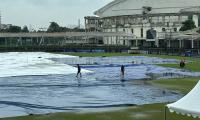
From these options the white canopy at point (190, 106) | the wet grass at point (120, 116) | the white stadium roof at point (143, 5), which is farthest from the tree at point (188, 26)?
the white canopy at point (190, 106)

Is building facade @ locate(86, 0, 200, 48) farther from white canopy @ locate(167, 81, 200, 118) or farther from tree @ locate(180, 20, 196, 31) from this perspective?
white canopy @ locate(167, 81, 200, 118)

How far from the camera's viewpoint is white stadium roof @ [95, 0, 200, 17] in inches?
6713

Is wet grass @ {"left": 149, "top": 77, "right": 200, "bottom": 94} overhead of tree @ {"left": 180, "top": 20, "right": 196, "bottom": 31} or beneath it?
beneath

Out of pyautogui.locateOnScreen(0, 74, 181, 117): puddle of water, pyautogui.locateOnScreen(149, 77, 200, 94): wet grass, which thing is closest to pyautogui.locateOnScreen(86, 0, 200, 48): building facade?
pyautogui.locateOnScreen(149, 77, 200, 94): wet grass

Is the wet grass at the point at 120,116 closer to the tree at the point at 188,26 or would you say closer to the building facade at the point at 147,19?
the building facade at the point at 147,19

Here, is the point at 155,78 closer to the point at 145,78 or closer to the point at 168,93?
the point at 145,78

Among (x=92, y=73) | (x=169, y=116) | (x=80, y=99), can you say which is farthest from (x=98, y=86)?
(x=169, y=116)

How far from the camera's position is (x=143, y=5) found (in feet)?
600

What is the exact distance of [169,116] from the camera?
71.2 ft

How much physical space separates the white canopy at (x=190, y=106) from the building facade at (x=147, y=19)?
4401 inches

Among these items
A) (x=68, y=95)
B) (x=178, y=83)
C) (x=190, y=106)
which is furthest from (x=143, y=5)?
(x=190, y=106)

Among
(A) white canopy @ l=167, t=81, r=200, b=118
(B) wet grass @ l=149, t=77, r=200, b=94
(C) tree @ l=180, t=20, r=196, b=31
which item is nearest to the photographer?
(A) white canopy @ l=167, t=81, r=200, b=118

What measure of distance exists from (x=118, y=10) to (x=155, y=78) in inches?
5862

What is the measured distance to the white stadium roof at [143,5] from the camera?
170500 millimetres
